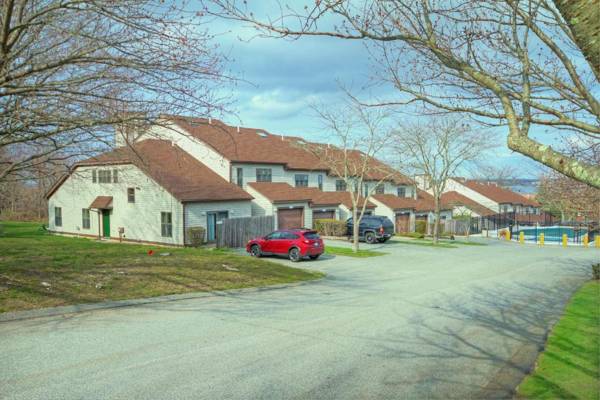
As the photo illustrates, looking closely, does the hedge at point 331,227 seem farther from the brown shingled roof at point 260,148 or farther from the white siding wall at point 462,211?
the white siding wall at point 462,211

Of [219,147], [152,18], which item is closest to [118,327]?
[152,18]

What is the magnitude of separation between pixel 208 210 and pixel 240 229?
2387 millimetres

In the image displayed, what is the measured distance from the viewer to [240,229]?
3061 centimetres

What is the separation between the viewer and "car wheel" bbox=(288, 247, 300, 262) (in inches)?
955

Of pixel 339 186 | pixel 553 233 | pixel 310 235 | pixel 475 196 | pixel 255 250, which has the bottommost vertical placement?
Result: pixel 553 233

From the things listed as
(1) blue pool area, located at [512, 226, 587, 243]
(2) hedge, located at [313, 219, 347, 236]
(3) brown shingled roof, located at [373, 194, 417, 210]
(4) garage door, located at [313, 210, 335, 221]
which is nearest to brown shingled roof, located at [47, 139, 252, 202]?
(2) hedge, located at [313, 219, 347, 236]

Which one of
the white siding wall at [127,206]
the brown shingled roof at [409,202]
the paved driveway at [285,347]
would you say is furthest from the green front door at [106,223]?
the brown shingled roof at [409,202]

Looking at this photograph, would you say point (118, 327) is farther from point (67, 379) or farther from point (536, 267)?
point (536, 267)

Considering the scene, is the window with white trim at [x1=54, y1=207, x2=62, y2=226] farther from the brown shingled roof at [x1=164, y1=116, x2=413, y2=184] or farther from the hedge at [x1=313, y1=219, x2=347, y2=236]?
the hedge at [x1=313, y1=219, x2=347, y2=236]

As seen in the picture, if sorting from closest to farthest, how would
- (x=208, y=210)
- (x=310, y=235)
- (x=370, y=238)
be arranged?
(x=310, y=235)
(x=208, y=210)
(x=370, y=238)

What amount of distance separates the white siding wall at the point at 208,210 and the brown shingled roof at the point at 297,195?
274 centimetres

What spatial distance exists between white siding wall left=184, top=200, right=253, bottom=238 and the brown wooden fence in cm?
115

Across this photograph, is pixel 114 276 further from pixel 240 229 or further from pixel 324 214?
pixel 324 214

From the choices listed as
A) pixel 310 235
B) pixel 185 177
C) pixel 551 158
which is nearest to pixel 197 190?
pixel 185 177
